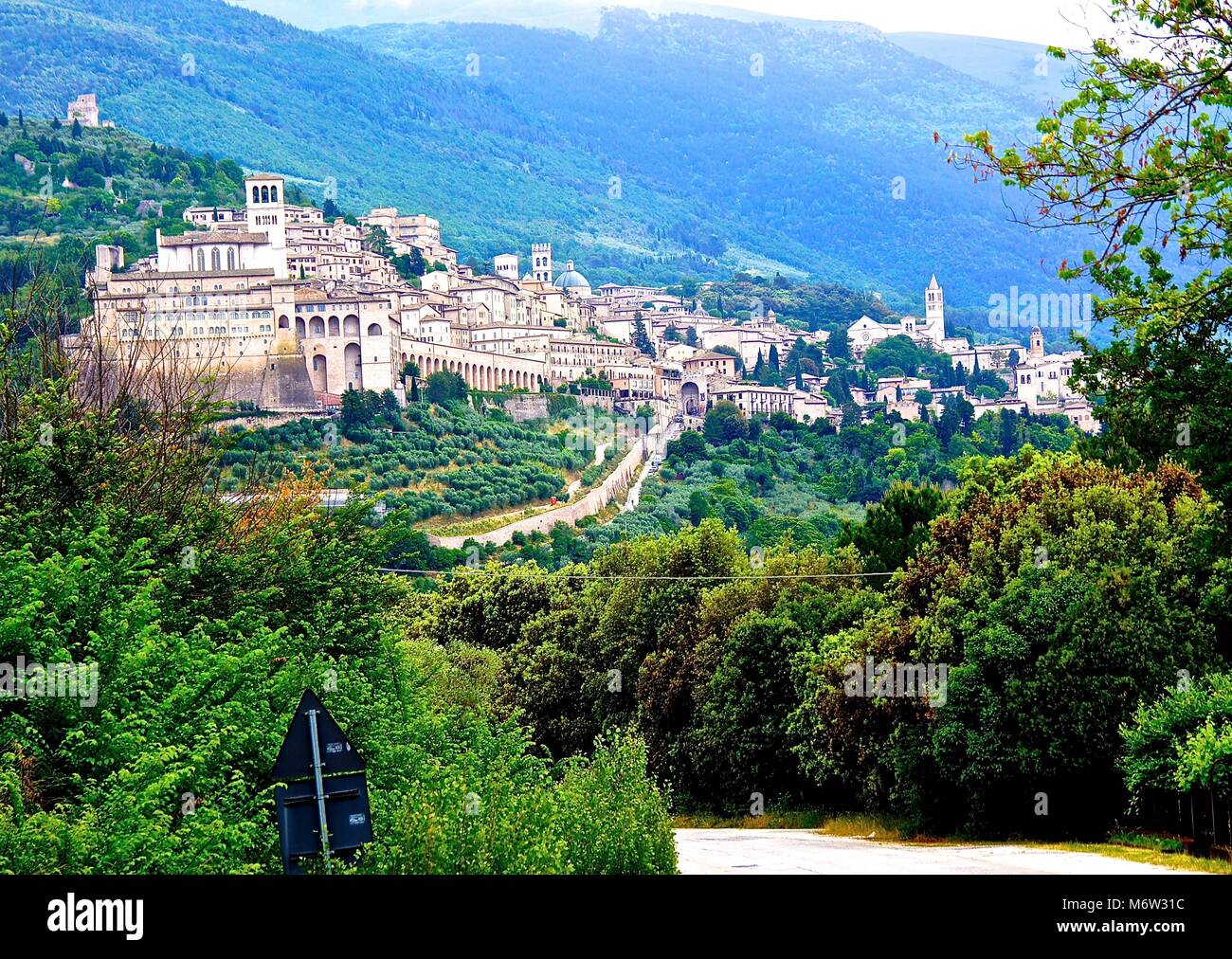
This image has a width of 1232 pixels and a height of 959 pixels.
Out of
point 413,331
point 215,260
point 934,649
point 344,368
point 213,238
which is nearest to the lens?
point 934,649

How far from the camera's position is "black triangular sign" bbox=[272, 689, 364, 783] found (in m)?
8.97

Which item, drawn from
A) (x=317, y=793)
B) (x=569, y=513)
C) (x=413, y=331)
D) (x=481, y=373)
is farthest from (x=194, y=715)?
(x=481, y=373)

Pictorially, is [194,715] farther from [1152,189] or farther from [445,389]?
[445,389]

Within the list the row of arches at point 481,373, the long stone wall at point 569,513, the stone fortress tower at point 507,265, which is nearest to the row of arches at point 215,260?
the row of arches at point 481,373

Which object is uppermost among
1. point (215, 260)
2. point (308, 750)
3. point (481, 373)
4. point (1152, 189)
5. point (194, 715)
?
point (215, 260)

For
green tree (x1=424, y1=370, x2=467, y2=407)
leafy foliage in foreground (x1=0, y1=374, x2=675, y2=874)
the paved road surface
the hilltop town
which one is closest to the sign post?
leafy foliage in foreground (x1=0, y1=374, x2=675, y2=874)

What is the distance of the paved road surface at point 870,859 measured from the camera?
15403 millimetres

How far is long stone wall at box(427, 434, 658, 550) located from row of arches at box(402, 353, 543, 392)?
42.4 ft

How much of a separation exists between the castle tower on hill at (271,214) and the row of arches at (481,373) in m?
13.2

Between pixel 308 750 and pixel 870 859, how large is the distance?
32.9ft

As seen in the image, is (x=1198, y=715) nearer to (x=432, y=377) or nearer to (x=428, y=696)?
(x=428, y=696)

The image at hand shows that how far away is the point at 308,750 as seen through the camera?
907cm

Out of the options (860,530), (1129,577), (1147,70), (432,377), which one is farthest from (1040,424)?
(1147,70)

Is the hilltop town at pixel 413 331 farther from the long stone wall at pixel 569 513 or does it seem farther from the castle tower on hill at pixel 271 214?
the long stone wall at pixel 569 513
